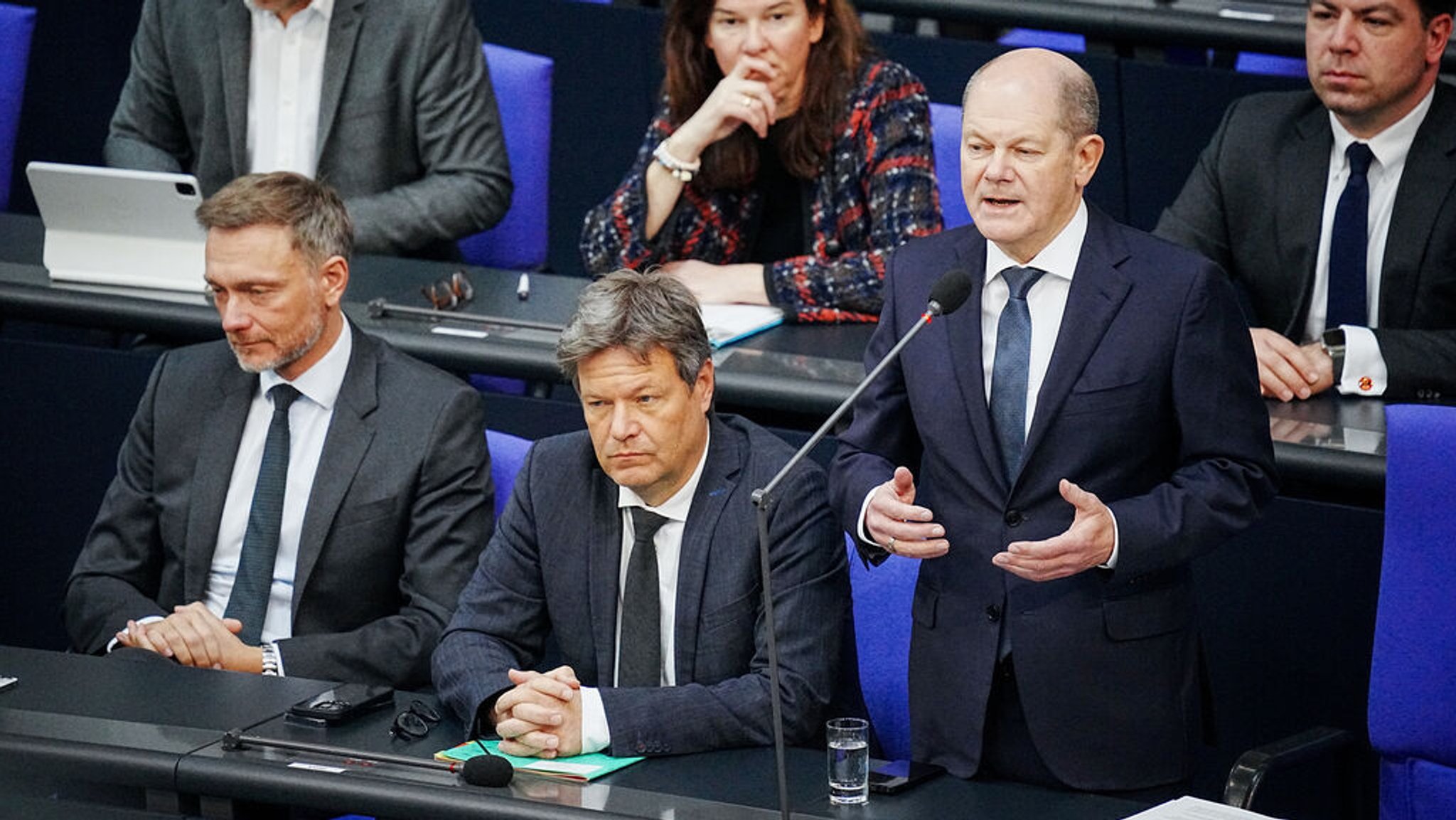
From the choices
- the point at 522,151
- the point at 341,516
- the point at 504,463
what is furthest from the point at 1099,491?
the point at 522,151

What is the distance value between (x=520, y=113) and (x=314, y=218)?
1193 millimetres

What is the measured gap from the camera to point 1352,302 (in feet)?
11.8

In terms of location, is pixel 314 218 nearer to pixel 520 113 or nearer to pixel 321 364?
pixel 321 364

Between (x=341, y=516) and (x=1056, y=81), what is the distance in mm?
1293

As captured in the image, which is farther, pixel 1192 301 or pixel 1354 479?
pixel 1354 479

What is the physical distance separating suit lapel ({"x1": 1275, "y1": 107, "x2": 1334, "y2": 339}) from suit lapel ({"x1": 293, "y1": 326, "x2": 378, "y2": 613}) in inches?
61.1

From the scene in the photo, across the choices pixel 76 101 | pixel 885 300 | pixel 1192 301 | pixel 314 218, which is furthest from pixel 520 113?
pixel 1192 301

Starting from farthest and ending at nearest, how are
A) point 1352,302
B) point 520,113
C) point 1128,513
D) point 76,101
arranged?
point 76,101 → point 520,113 → point 1352,302 → point 1128,513

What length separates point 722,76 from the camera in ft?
12.6

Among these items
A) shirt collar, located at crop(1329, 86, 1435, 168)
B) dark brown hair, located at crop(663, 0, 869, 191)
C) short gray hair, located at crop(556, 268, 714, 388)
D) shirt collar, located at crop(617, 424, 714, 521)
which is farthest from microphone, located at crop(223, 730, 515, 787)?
shirt collar, located at crop(1329, 86, 1435, 168)

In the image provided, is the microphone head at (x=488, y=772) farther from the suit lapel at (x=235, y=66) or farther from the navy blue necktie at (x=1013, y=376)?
the suit lapel at (x=235, y=66)

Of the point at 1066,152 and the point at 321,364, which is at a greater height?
the point at 1066,152

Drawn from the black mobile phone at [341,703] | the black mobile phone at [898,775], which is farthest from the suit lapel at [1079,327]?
the black mobile phone at [341,703]

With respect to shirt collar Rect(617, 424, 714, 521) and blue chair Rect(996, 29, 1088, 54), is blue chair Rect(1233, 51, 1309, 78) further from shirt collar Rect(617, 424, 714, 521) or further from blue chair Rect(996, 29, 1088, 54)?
shirt collar Rect(617, 424, 714, 521)
